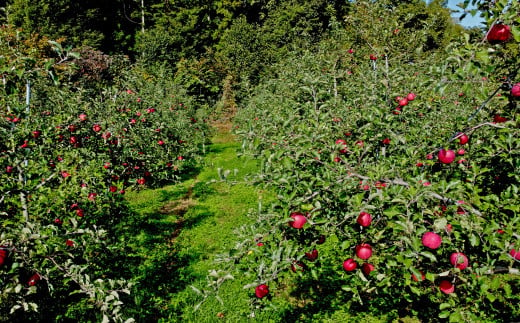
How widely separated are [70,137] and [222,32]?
30.8 metres

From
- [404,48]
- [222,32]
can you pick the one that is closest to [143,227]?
[404,48]

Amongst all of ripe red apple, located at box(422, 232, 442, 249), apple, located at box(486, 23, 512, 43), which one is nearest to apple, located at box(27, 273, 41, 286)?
ripe red apple, located at box(422, 232, 442, 249)

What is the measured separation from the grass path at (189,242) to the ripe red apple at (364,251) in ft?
2.68

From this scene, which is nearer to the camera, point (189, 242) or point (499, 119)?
point (499, 119)

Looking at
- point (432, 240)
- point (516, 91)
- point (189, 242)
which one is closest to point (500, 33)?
point (516, 91)

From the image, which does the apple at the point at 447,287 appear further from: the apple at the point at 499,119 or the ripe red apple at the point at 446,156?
the apple at the point at 499,119

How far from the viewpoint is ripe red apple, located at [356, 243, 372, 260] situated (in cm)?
220

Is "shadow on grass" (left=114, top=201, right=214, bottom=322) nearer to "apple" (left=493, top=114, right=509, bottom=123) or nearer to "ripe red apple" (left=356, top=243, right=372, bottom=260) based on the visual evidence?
"ripe red apple" (left=356, top=243, right=372, bottom=260)

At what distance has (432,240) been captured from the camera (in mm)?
1885

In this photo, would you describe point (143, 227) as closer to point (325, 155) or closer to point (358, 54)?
point (325, 155)

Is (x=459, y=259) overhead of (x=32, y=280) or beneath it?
overhead

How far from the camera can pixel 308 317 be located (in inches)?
154

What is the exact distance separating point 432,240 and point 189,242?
4697 mm

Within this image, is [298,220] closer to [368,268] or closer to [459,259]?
[368,268]
